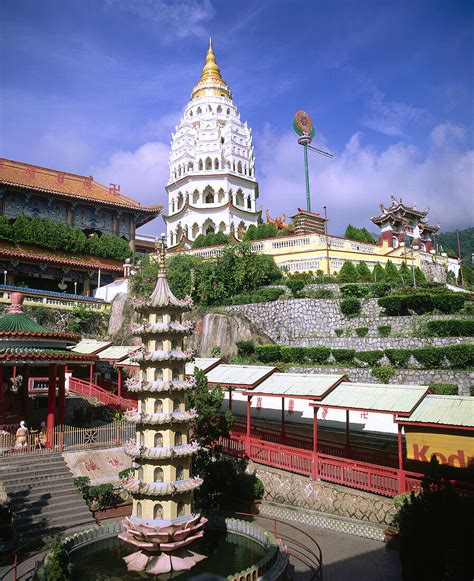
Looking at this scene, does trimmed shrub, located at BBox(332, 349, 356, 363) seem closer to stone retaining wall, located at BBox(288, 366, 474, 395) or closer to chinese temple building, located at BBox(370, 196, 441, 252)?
stone retaining wall, located at BBox(288, 366, 474, 395)

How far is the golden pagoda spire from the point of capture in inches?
2414

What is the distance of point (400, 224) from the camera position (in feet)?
172

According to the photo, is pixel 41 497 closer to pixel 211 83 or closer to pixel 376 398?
pixel 376 398

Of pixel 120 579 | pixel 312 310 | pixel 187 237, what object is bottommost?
pixel 120 579

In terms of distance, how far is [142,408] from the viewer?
13.2 metres

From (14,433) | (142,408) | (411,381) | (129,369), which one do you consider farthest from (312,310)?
(142,408)

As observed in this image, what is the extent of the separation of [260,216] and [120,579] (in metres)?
48.1

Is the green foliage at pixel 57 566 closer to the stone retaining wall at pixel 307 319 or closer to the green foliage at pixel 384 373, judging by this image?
the green foliage at pixel 384 373

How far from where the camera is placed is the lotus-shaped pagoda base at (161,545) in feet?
40.0

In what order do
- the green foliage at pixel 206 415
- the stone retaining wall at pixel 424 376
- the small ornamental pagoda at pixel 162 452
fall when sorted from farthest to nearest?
the stone retaining wall at pixel 424 376 → the green foliage at pixel 206 415 → the small ornamental pagoda at pixel 162 452

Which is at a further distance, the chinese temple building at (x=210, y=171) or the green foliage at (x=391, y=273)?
the chinese temple building at (x=210, y=171)

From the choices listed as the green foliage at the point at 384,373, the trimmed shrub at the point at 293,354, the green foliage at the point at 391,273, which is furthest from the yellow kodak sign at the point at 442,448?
the green foliage at the point at 391,273

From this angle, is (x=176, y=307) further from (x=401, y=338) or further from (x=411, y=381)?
(x=401, y=338)

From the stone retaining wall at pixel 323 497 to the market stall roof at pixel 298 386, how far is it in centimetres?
260
